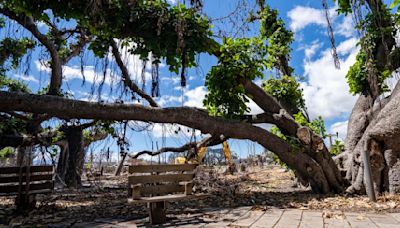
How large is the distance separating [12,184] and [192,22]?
469 cm

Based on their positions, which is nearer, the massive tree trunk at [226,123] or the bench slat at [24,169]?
the massive tree trunk at [226,123]

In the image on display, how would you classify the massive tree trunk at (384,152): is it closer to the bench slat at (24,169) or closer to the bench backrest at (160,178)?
the bench backrest at (160,178)

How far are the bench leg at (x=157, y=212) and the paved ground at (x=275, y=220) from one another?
11 centimetres

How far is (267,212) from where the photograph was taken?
4.40 m

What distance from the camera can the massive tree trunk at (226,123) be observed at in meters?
5.09

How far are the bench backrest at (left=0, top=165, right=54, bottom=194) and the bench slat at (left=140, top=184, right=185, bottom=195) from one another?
8.93 feet

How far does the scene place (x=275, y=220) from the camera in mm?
3824

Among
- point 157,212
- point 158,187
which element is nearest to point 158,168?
point 158,187

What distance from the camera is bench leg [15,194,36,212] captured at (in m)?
5.11

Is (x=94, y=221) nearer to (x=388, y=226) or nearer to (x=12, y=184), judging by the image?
(x=12, y=184)

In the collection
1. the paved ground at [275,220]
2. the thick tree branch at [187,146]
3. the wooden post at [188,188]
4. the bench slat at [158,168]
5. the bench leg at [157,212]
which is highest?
the thick tree branch at [187,146]

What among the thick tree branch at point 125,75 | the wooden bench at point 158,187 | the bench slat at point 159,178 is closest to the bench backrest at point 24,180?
the thick tree branch at point 125,75

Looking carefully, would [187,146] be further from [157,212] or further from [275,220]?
[275,220]

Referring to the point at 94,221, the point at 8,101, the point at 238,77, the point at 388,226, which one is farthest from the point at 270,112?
the point at 8,101
